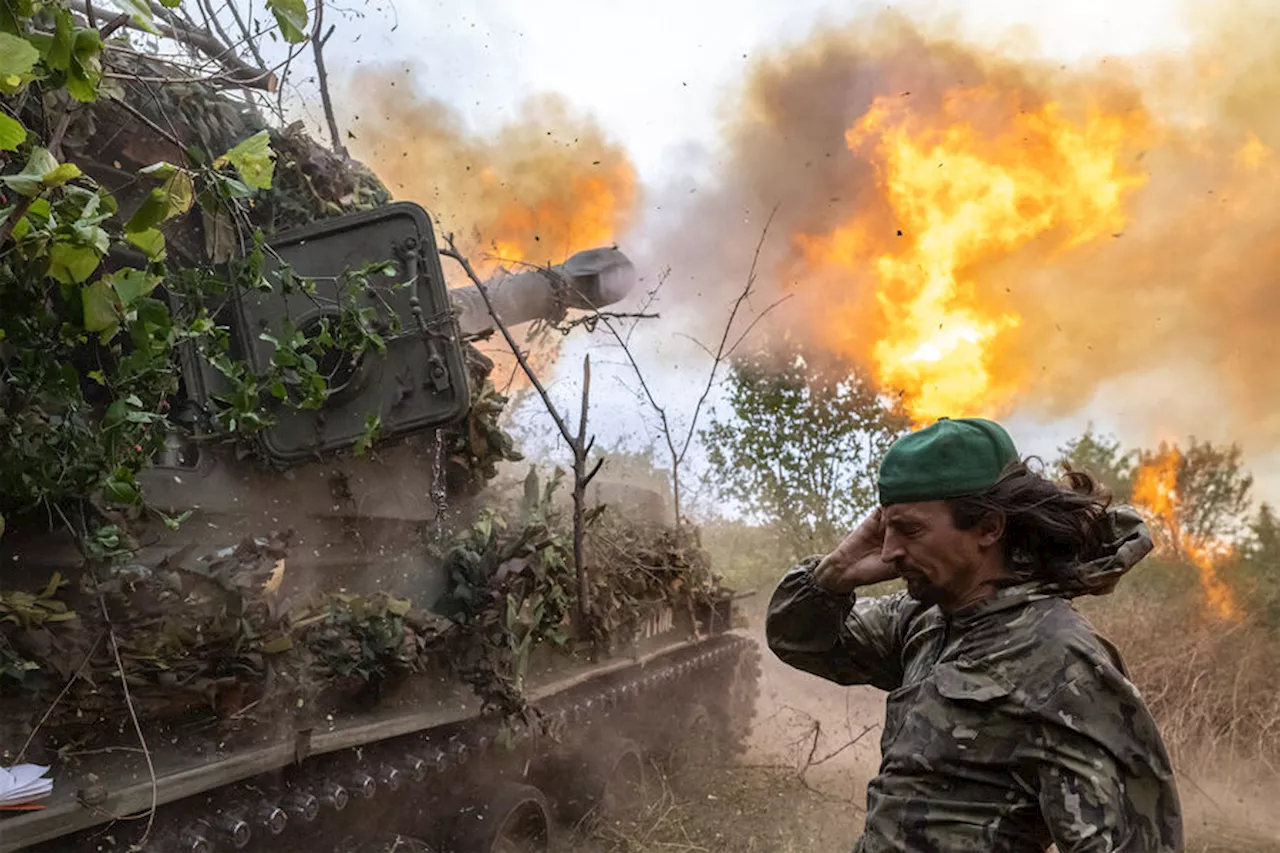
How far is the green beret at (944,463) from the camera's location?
6.73ft

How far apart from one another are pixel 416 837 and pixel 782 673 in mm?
9389

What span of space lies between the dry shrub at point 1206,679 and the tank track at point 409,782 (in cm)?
567

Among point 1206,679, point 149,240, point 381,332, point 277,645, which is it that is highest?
point 381,332

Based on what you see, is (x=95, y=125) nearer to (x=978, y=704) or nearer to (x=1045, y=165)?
(x=978, y=704)

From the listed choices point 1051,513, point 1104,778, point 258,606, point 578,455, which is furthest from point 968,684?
point 578,455

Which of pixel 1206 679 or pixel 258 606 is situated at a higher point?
pixel 258 606

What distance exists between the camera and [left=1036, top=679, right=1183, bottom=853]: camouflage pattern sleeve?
5.51ft

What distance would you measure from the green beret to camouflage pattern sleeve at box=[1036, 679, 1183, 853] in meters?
0.46

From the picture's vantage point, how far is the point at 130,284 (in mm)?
3084

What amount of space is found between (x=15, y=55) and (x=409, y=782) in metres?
3.71

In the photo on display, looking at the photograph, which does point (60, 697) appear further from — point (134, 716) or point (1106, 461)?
point (1106, 461)

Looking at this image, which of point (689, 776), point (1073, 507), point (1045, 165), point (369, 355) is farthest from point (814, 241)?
point (1073, 507)

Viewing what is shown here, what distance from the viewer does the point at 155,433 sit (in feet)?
12.6

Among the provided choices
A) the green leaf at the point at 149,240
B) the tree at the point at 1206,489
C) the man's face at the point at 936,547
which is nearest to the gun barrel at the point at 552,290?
the green leaf at the point at 149,240
